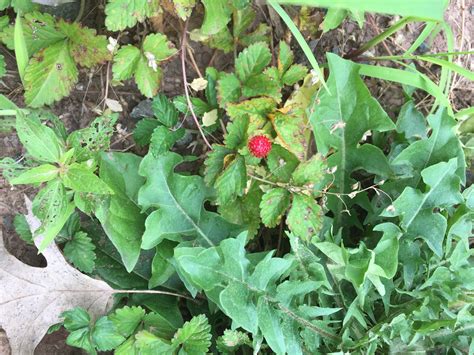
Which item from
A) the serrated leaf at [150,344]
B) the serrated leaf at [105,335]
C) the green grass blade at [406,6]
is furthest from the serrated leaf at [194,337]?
the green grass blade at [406,6]

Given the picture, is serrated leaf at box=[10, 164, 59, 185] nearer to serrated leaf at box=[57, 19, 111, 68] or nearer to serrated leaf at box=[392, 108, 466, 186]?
serrated leaf at box=[57, 19, 111, 68]

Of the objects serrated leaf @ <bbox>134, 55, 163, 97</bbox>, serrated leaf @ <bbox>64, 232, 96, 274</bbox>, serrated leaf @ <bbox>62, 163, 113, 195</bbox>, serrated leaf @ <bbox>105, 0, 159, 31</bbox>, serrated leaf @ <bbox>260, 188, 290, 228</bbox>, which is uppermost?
serrated leaf @ <bbox>105, 0, 159, 31</bbox>

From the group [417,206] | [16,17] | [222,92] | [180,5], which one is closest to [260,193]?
[222,92]

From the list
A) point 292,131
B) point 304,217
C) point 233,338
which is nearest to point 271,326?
point 233,338

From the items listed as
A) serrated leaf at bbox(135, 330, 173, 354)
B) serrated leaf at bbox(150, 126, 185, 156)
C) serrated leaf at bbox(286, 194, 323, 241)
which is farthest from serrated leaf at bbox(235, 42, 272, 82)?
serrated leaf at bbox(135, 330, 173, 354)

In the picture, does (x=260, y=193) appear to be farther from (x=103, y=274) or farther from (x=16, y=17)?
(x=16, y=17)

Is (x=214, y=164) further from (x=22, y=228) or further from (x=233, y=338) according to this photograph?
(x=22, y=228)

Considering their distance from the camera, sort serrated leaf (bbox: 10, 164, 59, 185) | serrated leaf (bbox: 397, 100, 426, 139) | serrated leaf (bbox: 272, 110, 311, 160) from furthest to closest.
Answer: serrated leaf (bbox: 397, 100, 426, 139), serrated leaf (bbox: 272, 110, 311, 160), serrated leaf (bbox: 10, 164, 59, 185)
